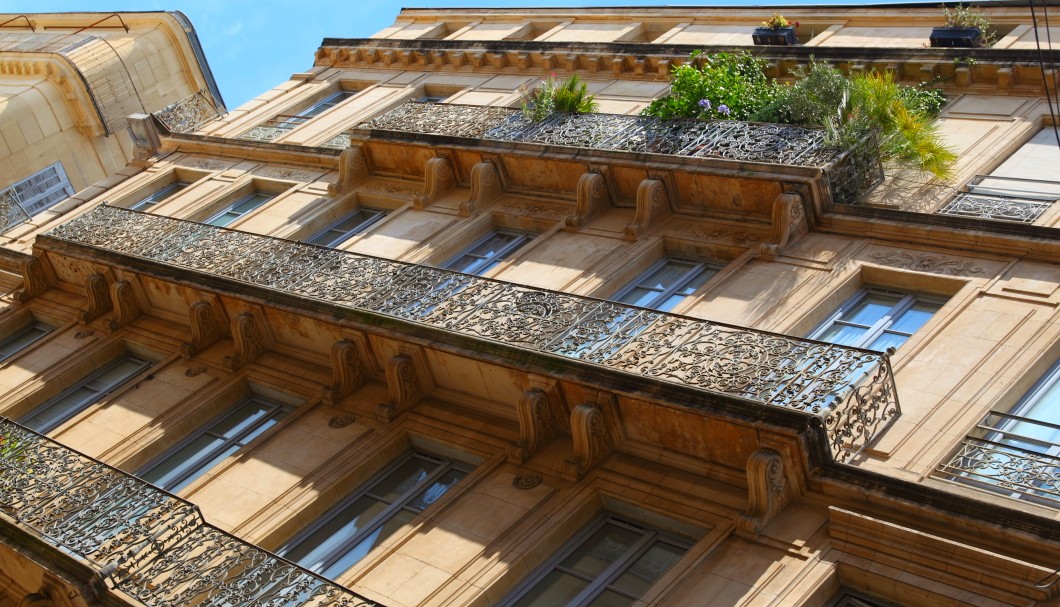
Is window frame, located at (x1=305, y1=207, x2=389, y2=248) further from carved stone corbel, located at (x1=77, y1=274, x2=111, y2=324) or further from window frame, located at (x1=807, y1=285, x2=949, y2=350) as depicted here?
window frame, located at (x1=807, y1=285, x2=949, y2=350)

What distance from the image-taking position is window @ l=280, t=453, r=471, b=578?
1238cm

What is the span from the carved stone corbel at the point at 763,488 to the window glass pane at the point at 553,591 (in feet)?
5.25

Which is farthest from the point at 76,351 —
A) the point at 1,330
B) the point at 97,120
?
the point at 97,120

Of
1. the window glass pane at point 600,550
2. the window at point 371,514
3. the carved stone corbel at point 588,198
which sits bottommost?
the window glass pane at point 600,550

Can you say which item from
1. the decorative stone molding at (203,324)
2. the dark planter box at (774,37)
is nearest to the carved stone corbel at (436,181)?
the decorative stone molding at (203,324)

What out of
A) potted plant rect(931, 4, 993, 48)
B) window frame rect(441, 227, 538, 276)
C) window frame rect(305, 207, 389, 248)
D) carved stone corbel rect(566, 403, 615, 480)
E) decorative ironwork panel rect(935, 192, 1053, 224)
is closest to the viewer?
carved stone corbel rect(566, 403, 615, 480)

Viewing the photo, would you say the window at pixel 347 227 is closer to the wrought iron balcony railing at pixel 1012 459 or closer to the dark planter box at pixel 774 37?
the dark planter box at pixel 774 37

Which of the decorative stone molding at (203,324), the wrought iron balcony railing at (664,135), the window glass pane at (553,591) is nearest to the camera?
the window glass pane at (553,591)

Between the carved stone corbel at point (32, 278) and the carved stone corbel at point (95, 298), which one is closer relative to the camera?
the carved stone corbel at point (95, 298)

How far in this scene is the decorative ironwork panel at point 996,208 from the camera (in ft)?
44.3

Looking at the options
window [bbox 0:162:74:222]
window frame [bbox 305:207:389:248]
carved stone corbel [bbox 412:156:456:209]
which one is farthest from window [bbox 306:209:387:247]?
window [bbox 0:162:74:222]

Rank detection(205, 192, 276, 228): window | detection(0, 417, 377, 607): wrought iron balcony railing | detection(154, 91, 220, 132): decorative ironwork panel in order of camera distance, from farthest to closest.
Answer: detection(154, 91, 220, 132): decorative ironwork panel → detection(205, 192, 276, 228): window → detection(0, 417, 377, 607): wrought iron balcony railing

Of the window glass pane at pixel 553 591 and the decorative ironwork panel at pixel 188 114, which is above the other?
the decorative ironwork panel at pixel 188 114

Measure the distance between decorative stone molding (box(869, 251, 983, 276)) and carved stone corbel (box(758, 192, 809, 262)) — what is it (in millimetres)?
926
